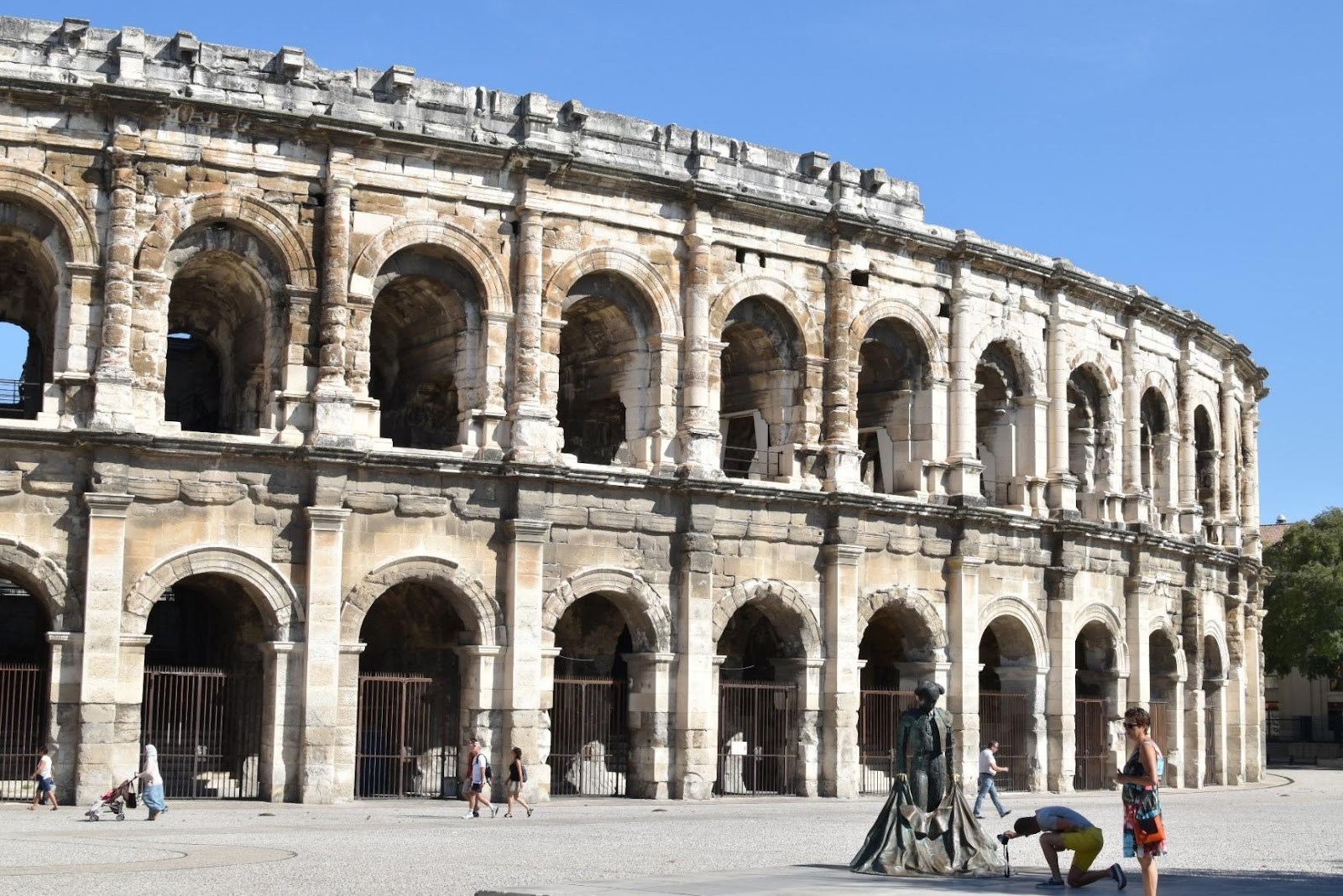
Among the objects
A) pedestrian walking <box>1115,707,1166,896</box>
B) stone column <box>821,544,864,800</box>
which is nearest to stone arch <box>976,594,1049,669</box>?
stone column <box>821,544,864,800</box>

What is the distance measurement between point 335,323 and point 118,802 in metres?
6.66

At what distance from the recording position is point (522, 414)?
24109 mm

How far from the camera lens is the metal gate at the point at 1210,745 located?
115 ft

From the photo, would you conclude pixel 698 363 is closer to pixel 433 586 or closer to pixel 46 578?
pixel 433 586

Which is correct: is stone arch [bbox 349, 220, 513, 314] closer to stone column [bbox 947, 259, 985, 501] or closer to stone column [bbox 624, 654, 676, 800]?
stone column [bbox 624, 654, 676, 800]

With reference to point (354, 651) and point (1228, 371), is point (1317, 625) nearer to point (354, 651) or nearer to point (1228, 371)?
point (1228, 371)

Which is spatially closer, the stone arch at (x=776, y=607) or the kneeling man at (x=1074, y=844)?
the kneeling man at (x=1074, y=844)

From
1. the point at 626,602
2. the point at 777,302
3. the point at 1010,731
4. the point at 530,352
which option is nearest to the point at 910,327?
the point at 777,302

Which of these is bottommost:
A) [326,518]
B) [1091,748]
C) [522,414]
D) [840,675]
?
[1091,748]

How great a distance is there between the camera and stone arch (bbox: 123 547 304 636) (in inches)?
855

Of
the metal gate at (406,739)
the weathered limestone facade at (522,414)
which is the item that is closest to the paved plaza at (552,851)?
the metal gate at (406,739)

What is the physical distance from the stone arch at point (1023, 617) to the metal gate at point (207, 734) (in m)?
11.2

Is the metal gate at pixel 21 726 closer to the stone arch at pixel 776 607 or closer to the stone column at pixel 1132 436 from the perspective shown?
the stone arch at pixel 776 607

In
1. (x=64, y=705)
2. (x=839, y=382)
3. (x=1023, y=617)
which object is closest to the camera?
(x=64, y=705)
